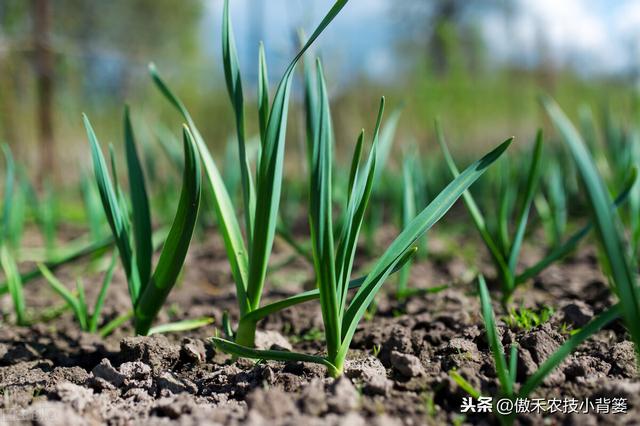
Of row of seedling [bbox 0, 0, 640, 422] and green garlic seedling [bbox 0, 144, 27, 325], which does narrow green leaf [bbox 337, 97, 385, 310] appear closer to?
row of seedling [bbox 0, 0, 640, 422]

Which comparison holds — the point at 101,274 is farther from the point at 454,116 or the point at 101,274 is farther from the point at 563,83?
the point at 563,83

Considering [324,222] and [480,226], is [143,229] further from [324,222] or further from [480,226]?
[480,226]

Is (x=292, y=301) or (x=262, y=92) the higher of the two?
(x=262, y=92)

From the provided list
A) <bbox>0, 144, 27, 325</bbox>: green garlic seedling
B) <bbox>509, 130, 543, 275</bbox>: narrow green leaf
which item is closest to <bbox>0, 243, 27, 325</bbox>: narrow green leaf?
<bbox>0, 144, 27, 325</bbox>: green garlic seedling

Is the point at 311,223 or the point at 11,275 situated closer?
the point at 311,223

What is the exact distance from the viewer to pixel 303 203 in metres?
3.76

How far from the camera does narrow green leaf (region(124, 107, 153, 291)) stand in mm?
1002

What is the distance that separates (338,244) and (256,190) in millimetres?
165

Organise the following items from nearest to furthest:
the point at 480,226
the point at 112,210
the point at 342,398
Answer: the point at 342,398 < the point at 112,210 < the point at 480,226

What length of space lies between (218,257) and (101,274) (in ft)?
1.44

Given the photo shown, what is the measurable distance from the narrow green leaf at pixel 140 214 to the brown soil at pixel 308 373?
140 mm

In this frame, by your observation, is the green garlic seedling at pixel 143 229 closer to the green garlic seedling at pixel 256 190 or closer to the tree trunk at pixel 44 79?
the green garlic seedling at pixel 256 190

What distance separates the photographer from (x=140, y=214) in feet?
3.34

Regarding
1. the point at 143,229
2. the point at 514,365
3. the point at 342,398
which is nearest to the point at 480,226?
the point at 514,365
